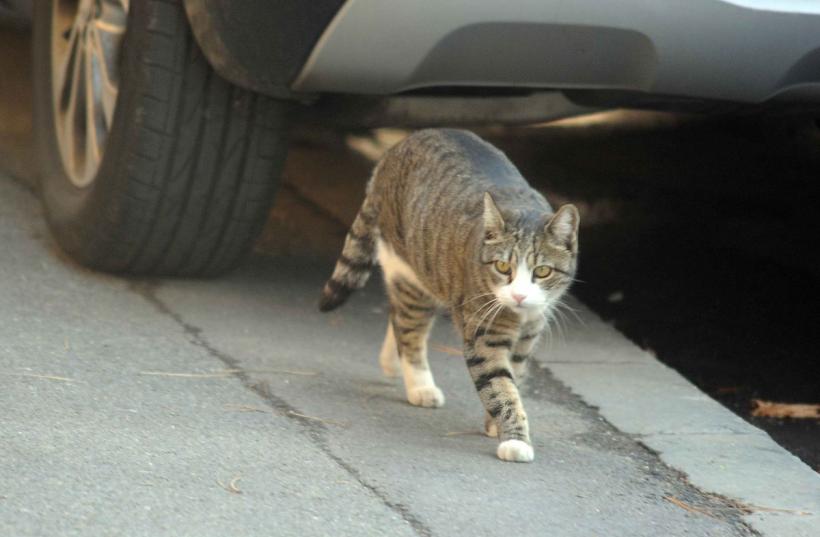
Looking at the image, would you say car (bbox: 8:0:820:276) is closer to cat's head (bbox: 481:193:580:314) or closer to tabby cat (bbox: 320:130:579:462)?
tabby cat (bbox: 320:130:579:462)

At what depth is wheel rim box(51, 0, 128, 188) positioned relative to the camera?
12.9 ft

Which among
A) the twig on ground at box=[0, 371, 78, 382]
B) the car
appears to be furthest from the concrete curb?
the twig on ground at box=[0, 371, 78, 382]

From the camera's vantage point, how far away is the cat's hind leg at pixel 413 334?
356cm

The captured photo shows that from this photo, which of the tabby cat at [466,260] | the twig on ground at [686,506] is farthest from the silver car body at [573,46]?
the twig on ground at [686,506]

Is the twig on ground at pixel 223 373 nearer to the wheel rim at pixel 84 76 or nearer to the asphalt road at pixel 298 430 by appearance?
the asphalt road at pixel 298 430

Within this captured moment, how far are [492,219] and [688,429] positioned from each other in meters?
0.79

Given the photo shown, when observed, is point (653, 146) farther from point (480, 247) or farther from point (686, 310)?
point (480, 247)

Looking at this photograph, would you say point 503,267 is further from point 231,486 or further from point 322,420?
point 231,486

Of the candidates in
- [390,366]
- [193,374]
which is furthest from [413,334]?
[193,374]

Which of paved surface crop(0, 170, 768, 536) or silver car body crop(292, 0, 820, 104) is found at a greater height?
silver car body crop(292, 0, 820, 104)

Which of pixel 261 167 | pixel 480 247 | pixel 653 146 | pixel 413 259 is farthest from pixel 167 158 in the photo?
pixel 653 146

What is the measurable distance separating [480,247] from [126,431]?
3.26ft

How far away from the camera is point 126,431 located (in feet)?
9.68

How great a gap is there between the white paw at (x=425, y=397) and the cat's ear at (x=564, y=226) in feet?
1.91
